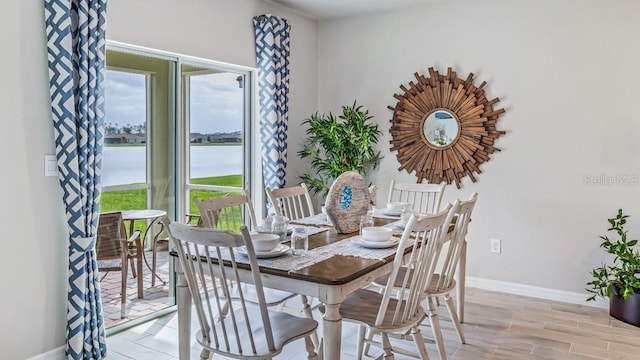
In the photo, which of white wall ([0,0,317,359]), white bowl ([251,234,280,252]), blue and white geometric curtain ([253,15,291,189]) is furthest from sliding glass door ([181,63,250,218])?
white bowl ([251,234,280,252])

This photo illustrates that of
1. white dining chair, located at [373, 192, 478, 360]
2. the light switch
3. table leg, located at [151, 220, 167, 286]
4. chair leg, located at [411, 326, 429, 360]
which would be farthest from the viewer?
table leg, located at [151, 220, 167, 286]

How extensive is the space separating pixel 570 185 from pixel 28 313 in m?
3.94

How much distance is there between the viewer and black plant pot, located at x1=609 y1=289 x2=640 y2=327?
136 inches

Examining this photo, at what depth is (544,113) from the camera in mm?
4070

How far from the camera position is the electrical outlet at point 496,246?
4.33 metres

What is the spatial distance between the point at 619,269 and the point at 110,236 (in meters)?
3.65

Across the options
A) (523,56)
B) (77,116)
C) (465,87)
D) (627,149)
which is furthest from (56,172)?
(627,149)

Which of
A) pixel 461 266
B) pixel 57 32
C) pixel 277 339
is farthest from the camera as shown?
pixel 461 266

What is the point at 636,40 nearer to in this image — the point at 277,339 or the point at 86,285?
the point at 277,339

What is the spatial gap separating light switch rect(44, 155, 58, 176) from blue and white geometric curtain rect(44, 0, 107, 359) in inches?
2.8

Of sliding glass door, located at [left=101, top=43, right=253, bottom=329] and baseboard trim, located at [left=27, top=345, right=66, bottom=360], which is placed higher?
sliding glass door, located at [left=101, top=43, right=253, bottom=329]

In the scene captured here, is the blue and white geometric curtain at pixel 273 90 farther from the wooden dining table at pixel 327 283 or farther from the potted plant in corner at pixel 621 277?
the potted plant in corner at pixel 621 277

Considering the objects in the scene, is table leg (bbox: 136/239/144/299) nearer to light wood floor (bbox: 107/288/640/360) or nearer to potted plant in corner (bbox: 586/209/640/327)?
light wood floor (bbox: 107/288/640/360)

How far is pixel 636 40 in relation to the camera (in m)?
3.70
